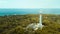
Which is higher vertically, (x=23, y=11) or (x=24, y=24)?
(x=23, y=11)

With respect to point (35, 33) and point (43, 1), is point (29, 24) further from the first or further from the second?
point (43, 1)

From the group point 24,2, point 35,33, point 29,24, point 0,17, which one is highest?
point 24,2

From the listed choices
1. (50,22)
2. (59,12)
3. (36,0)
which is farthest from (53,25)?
(36,0)

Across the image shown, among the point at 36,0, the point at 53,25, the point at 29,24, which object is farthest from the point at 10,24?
the point at 53,25

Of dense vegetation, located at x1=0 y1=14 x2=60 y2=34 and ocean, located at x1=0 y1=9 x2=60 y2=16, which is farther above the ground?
ocean, located at x1=0 y1=9 x2=60 y2=16

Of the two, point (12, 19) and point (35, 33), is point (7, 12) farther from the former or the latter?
point (35, 33)

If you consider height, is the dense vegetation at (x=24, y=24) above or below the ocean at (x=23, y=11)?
below

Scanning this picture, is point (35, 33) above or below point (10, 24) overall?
below
